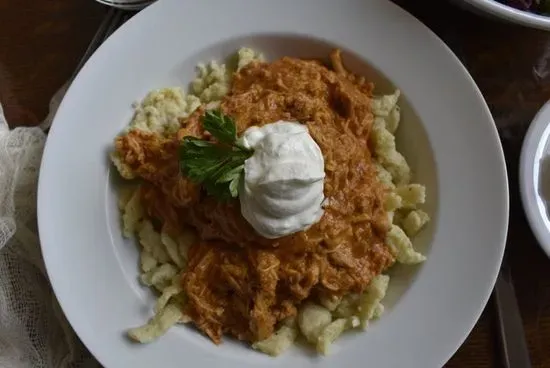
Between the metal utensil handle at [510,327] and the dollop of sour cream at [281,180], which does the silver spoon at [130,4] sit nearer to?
the dollop of sour cream at [281,180]

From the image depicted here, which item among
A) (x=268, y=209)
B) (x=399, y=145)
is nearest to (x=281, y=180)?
(x=268, y=209)

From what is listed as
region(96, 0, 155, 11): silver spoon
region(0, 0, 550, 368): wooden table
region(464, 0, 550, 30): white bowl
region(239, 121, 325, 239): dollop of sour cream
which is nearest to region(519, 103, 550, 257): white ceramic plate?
region(0, 0, 550, 368): wooden table

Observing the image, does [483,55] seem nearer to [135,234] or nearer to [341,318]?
[341,318]

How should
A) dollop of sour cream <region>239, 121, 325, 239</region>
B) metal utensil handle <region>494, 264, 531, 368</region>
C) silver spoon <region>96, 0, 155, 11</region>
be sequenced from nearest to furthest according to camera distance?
dollop of sour cream <region>239, 121, 325, 239</region> < metal utensil handle <region>494, 264, 531, 368</region> < silver spoon <region>96, 0, 155, 11</region>

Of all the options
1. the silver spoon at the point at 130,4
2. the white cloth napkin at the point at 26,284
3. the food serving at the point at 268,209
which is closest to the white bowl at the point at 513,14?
the food serving at the point at 268,209

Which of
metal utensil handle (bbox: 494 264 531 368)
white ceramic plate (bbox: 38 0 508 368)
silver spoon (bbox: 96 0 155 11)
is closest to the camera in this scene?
white ceramic plate (bbox: 38 0 508 368)

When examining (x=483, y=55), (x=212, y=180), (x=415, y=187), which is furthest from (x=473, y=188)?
(x=212, y=180)

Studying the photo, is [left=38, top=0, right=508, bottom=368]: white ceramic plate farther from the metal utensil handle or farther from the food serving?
the metal utensil handle
